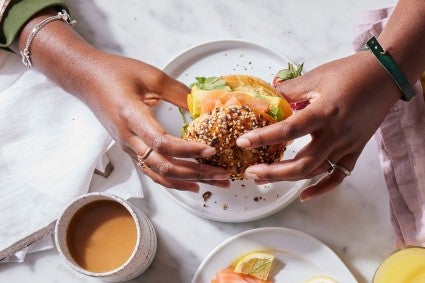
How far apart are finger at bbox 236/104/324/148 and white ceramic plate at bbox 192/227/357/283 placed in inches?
12.5

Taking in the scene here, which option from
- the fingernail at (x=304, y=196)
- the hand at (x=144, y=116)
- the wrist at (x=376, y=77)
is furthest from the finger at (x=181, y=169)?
the wrist at (x=376, y=77)

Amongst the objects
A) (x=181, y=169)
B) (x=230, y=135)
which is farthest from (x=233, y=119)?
(x=181, y=169)

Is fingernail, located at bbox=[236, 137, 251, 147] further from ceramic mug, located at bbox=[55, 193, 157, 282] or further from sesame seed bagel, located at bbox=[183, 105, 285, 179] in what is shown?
ceramic mug, located at bbox=[55, 193, 157, 282]

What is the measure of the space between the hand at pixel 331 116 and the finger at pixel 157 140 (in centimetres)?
8

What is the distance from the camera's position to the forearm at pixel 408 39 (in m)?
1.22

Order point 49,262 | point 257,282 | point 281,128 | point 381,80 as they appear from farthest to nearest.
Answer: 1. point 49,262
2. point 257,282
3. point 381,80
4. point 281,128

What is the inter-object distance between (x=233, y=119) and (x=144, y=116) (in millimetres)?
164

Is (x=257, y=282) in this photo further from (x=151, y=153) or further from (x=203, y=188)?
(x=151, y=153)

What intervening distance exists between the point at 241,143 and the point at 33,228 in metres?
0.59

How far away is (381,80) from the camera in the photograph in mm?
1196

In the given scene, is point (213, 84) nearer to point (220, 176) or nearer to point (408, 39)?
point (220, 176)

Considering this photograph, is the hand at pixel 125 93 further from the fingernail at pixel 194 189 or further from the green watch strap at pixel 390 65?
the green watch strap at pixel 390 65

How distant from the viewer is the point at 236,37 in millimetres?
1474

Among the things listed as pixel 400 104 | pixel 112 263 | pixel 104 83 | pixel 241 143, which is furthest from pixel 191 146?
pixel 400 104
